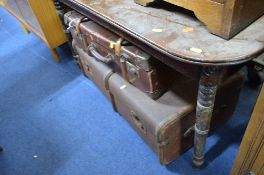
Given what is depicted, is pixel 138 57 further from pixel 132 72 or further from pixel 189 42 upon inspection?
pixel 189 42

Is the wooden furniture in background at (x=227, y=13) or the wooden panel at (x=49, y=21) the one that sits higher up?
the wooden furniture in background at (x=227, y=13)

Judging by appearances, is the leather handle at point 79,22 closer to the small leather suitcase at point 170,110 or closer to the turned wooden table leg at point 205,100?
the small leather suitcase at point 170,110

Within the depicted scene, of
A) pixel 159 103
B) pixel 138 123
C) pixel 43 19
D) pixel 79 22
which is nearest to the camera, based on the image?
pixel 159 103

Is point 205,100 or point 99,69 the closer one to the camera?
point 205,100

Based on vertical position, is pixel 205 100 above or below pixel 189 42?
below

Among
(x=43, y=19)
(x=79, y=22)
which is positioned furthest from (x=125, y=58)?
(x=43, y=19)

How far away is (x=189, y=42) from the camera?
0.73 meters

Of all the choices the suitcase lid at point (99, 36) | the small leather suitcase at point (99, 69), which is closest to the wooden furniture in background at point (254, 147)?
the suitcase lid at point (99, 36)

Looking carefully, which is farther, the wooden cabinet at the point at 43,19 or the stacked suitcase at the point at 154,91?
the wooden cabinet at the point at 43,19

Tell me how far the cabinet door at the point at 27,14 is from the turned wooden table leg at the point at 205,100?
1.37m

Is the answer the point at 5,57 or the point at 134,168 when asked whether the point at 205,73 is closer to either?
the point at 134,168

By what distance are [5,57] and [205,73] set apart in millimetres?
2084

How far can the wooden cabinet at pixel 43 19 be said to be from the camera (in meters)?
1.59

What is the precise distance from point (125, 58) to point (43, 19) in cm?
94
